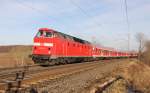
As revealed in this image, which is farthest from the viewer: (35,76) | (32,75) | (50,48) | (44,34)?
(44,34)

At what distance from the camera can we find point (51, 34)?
32562 millimetres

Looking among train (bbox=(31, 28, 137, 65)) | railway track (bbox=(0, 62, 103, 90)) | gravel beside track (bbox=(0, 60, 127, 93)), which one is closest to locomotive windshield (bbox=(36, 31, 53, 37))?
train (bbox=(31, 28, 137, 65))

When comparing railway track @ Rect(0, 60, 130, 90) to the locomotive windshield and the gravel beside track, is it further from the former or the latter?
the locomotive windshield

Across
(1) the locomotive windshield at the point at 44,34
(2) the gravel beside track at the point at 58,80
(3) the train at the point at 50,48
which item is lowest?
(2) the gravel beside track at the point at 58,80

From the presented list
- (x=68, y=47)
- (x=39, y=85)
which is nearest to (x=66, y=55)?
(x=68, y=47)

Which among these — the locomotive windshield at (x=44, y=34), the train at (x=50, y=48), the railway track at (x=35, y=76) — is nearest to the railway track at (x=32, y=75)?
the railway track at (x=35, y=76)

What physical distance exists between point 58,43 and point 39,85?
18390 mm

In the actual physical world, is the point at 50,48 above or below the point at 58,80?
above

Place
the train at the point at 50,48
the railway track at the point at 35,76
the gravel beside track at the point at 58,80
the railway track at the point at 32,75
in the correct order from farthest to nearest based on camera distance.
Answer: the train at the point at 50,48 → the railway track at the point at 32,75 → the railway track at the point at 35,76 → the gravel beside track at the point at 58,80

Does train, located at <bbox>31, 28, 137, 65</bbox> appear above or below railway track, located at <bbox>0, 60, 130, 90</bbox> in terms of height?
above

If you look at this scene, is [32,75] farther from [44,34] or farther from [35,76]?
[44,34]

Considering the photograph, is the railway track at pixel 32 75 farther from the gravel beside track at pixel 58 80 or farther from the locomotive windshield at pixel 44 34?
the locomotive windshield at pixel 44 34

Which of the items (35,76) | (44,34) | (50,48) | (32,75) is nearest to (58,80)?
(35,76)

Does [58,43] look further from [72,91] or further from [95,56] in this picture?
[95,56]
